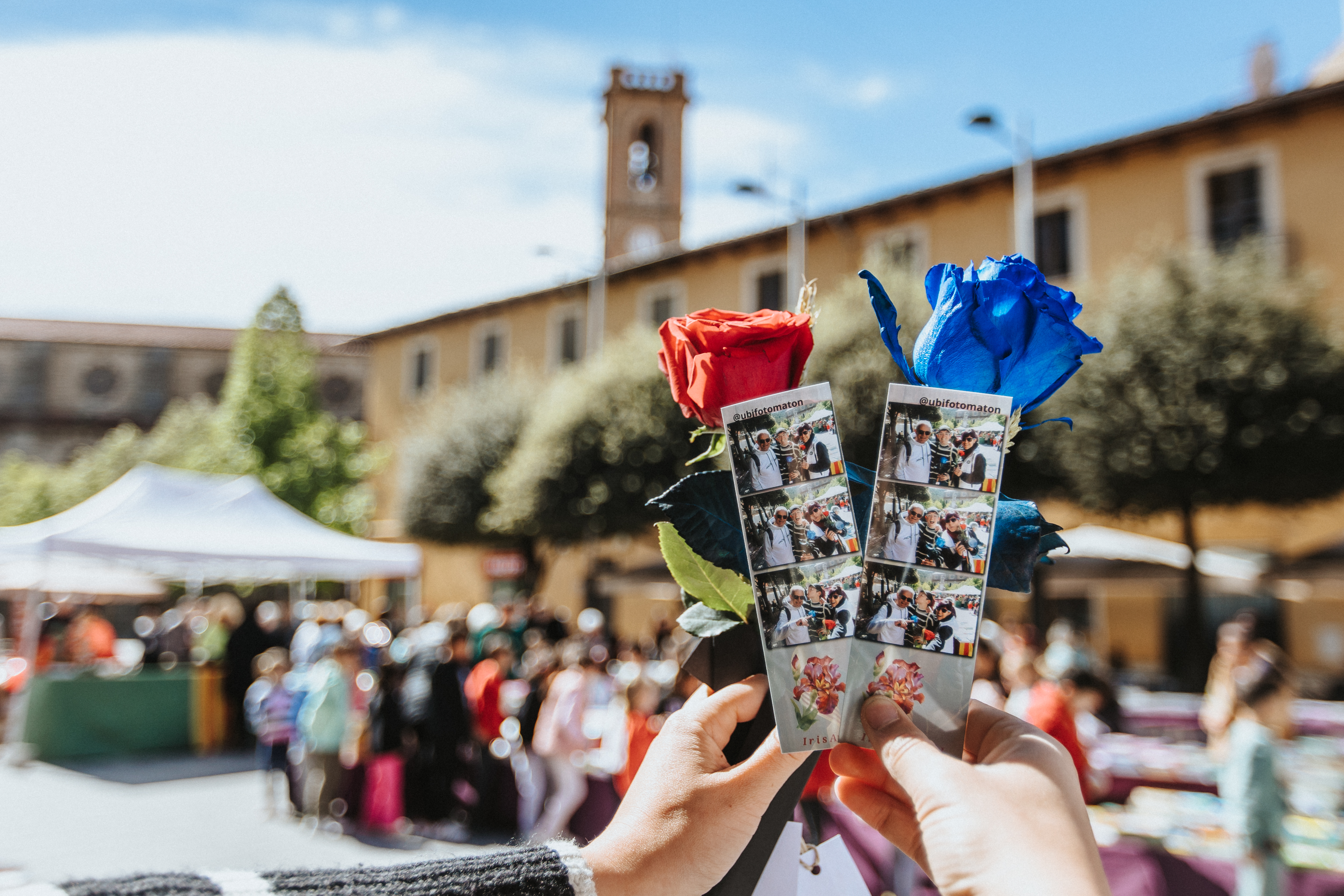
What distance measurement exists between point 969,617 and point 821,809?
613mm

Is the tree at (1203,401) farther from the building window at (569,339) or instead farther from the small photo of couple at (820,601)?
the building window at (569,339)

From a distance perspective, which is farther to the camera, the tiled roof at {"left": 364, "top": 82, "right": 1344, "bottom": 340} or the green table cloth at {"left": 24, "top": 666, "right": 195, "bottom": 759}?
the tiled roof at {"left": 364, "top": 82, "right": 1344, "bottom": 340}

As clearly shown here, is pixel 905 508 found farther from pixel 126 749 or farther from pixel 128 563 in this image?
pixel 126 749

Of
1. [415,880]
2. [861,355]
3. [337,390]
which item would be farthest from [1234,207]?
[337,390]

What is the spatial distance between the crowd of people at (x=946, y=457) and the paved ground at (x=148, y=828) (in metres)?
6.14

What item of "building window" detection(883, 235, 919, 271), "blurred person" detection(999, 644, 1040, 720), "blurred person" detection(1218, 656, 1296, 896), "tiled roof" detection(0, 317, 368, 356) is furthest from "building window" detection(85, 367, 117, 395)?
"blurred person" detection(1218, 656, 1296, 896)

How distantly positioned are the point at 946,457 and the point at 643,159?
38472mm

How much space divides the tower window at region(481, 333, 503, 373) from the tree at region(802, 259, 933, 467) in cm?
1486

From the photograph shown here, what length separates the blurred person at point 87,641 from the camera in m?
13.5

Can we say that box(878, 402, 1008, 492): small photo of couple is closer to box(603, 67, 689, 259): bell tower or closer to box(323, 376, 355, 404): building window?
box(603, 67, 689, 259): bell tower

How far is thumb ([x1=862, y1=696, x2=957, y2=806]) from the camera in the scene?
106 cm

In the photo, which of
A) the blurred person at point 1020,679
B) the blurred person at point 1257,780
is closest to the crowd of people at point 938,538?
the blurred person at point 1257,780

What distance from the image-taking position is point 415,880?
3.64 feet

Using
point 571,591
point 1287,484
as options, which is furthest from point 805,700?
point 571,591
